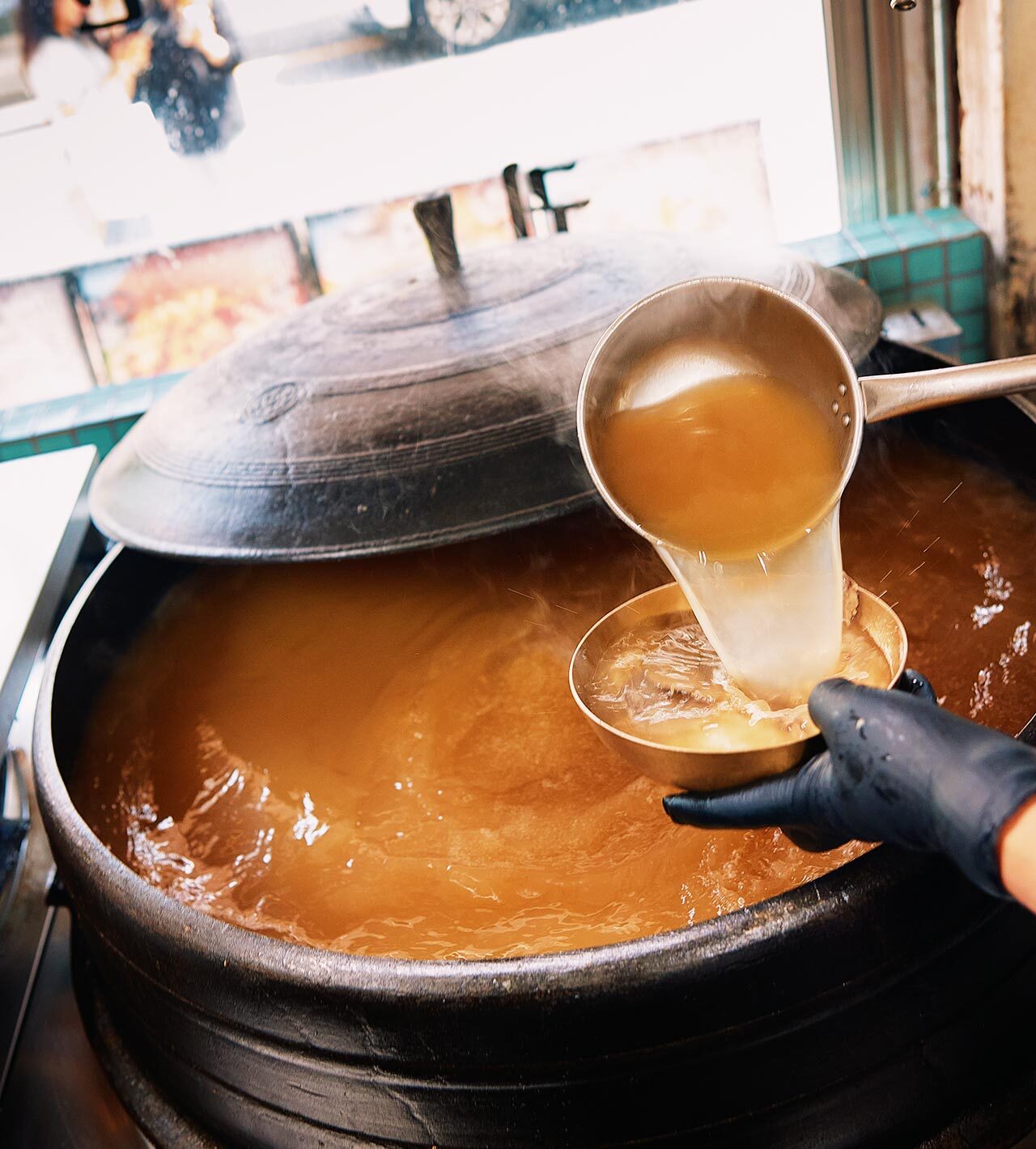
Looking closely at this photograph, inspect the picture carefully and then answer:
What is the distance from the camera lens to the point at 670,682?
4.86ft

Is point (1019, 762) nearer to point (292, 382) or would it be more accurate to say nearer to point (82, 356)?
point (292, 382)

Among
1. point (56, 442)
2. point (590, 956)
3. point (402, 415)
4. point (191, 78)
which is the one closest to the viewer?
point (590, 956)

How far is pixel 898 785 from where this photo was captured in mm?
1006

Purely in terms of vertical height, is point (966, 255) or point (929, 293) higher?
point (966, 255)

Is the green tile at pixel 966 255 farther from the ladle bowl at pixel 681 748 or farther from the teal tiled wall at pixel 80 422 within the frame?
the teal tiled wall at pixel 80 422

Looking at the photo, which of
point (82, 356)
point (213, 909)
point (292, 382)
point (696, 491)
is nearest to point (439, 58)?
point (82, 356)

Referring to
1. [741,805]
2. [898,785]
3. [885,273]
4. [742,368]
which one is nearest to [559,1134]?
[741,805]

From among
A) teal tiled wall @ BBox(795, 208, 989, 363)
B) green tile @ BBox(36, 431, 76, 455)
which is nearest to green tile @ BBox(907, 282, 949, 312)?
teal tiled wall @ BBox(795, 208, 989, 363)

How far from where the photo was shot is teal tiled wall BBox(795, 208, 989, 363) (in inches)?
132

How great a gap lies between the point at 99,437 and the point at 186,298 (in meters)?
0.66

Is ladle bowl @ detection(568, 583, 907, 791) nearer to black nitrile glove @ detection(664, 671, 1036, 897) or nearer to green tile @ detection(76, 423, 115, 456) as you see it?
black nitrile glove @ detection(664, 671, 1036, 897)

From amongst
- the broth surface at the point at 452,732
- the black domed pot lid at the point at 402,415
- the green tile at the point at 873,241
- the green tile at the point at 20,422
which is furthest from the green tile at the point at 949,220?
the green tile at the point at 20,422

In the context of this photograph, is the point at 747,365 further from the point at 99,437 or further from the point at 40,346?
the point at 40,346

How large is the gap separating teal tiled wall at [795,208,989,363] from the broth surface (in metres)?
1.10
